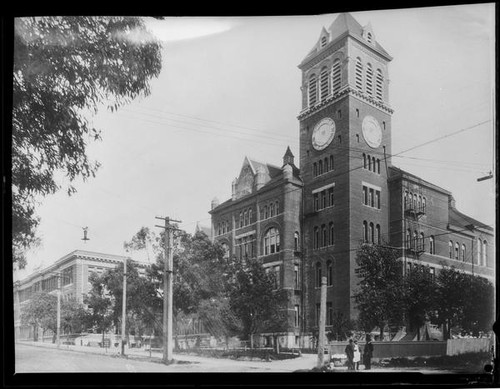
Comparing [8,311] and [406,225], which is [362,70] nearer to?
[406,225]

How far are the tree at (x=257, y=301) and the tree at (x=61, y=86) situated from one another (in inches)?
60.1

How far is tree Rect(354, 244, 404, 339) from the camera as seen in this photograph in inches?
200

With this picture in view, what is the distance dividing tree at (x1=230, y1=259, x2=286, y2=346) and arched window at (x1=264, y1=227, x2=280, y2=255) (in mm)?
137

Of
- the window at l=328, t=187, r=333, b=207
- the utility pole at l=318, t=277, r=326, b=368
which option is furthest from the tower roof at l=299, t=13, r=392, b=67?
the utility pole at l=318, t=277, r=326, b=368

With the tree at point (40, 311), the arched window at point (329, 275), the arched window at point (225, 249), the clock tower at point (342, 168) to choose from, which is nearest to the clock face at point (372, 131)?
the clock tower at point (342, 168)

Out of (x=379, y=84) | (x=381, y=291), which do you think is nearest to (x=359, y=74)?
(x=379, y=84)

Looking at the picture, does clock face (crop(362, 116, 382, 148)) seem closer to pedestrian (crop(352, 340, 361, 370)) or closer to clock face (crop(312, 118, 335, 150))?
clock face (crop(312, 118, 335, 150))

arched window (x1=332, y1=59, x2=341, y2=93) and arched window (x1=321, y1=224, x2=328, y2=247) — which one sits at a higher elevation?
arched window (x1=332, y1=59, x2=341, y2=93)

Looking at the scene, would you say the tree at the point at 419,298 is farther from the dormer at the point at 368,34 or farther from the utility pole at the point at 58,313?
the utility pole at the point at 58,313

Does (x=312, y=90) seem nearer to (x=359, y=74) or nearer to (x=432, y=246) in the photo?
(x=359, y=74)

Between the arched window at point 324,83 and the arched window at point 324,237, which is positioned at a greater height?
the arched window at point 324,83

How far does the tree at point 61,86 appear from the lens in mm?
4859

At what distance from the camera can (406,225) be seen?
5.16 metres

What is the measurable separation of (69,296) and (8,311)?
48 centimetres
